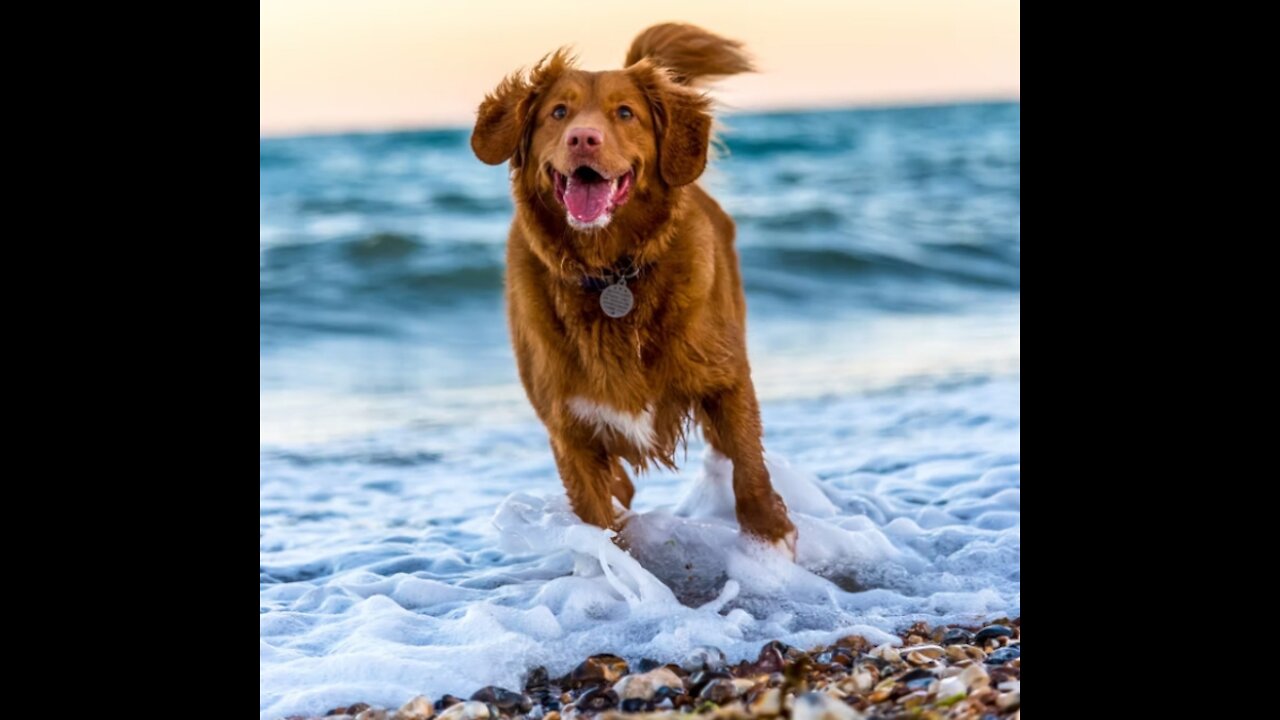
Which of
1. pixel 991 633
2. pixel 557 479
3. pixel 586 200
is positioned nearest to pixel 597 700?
pixel 991 633

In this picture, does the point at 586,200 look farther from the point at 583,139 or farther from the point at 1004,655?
the point at 1004,655

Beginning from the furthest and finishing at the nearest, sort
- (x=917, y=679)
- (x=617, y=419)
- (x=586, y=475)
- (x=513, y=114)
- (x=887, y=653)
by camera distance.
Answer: (x=586, y=475) < (x=617, y=419) < (x=513, y=114) < (x=887, y=653) < (x=917, y=679)

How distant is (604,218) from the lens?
4.17m

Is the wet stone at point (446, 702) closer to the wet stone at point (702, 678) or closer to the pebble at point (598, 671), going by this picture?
the pebble at point (598, 671)

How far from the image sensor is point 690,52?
5.17m

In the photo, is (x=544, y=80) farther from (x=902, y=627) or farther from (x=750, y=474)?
(x=902, y=627)

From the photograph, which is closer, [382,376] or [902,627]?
[902,627]

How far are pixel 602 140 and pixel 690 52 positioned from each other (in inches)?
48.8

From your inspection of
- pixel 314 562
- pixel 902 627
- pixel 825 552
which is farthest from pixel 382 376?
pixel 902 627

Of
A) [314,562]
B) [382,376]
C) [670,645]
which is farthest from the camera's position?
[382,376]

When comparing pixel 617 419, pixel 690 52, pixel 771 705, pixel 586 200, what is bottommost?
pixel 771 705

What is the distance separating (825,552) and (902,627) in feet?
2.34

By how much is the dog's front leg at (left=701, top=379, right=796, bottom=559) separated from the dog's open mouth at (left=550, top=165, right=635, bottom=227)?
818mm
